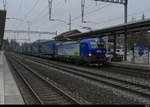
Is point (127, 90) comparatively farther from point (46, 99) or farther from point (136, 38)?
point (136, 38)

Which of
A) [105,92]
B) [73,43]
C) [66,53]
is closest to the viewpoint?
[105,92]

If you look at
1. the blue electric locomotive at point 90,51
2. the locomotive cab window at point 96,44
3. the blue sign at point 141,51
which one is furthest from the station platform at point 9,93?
the blue sign at point 141,51

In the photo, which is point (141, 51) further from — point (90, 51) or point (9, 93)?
point (9, 93)

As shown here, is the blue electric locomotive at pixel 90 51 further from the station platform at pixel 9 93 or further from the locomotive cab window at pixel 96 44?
the station platform at pixel 9 93

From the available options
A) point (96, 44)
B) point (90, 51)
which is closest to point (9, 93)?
point (90, 51)

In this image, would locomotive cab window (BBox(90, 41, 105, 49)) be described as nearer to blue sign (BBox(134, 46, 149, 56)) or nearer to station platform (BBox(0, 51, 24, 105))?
blue sign (BBox(134, 46, 149, 56))

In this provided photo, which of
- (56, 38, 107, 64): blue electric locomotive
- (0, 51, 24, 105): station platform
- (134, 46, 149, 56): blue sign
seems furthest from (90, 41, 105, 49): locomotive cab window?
(0, 51, 24, 105): station platform

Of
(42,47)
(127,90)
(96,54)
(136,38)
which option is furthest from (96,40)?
(136,38)

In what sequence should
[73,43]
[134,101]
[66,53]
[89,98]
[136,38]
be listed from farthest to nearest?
[136,38] < [66,53] < [73,43] < [89,98] < [134,101]

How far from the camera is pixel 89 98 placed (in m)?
7.44

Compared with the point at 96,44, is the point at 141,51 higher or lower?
lower

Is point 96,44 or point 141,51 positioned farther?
point 141,51

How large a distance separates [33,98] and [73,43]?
1512 cm

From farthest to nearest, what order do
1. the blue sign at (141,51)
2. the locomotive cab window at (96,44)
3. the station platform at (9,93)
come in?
the blue sign at (141,51) < the locomotive cab window at (96,44) < the station platform at (9,93)
